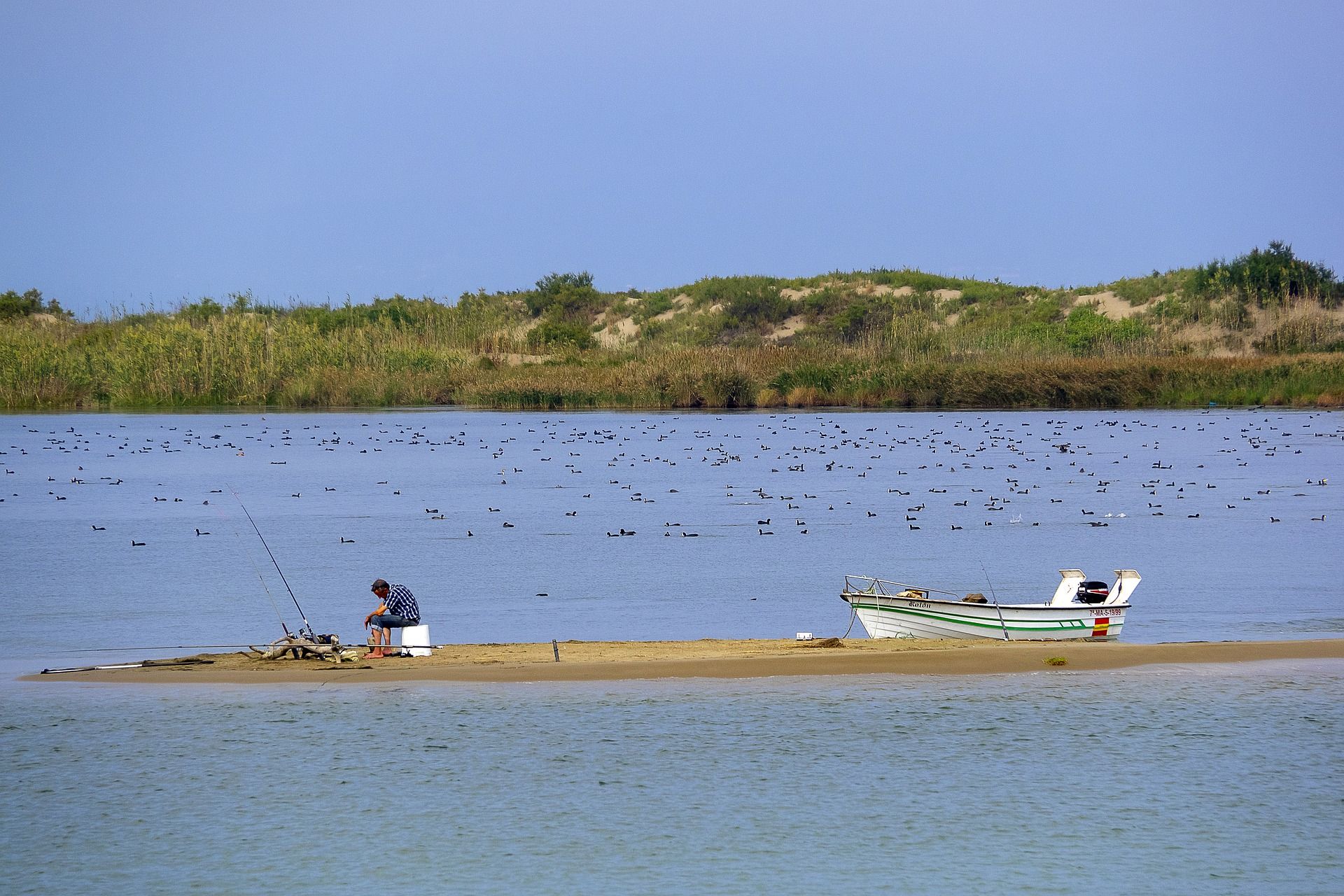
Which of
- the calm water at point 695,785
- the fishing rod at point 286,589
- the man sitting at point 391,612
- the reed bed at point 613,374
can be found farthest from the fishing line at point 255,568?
the reed bed at point 613,374

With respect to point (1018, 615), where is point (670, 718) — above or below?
below

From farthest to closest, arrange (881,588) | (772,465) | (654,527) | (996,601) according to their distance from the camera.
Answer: (772,465)
(654,527)
(881,588)
(996,601)

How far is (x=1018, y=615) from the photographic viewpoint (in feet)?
59.1

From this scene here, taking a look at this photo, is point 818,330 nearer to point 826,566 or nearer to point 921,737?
point 826,566

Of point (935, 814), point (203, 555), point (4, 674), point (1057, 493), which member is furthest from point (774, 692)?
point (1057, 493)

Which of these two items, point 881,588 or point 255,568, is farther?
point 255,568

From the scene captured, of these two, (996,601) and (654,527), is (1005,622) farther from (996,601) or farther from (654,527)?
(654,527)

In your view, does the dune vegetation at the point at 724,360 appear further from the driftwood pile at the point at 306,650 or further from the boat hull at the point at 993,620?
the driftwood pile at the point at 306,650

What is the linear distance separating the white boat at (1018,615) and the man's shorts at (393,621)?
5.00 metres

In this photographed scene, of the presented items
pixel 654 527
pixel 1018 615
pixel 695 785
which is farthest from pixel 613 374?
pixel 695 785

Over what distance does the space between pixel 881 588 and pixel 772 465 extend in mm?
24538

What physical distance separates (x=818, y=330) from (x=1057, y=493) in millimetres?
76722

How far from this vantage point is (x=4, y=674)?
1717 cm

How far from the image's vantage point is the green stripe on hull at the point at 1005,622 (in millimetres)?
17969
